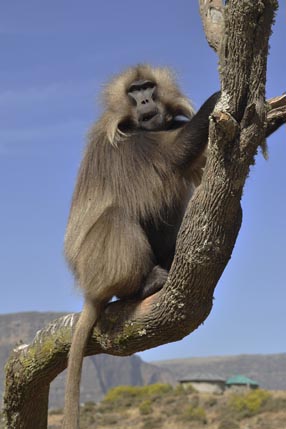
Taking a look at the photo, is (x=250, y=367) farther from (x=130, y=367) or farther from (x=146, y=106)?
(x=146, y=106)

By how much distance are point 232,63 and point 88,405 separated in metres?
35.2

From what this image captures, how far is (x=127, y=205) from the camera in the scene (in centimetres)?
596

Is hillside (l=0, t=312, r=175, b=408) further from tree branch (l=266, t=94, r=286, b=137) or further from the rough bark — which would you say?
tree branch (l=266, t=94, r=286, b=137)

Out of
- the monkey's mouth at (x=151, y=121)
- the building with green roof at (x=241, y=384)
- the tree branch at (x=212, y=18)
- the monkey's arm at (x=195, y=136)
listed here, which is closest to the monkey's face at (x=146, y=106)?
the monkey's mouth at (x=151, y=121)

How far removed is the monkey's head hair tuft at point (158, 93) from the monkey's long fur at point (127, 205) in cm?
4

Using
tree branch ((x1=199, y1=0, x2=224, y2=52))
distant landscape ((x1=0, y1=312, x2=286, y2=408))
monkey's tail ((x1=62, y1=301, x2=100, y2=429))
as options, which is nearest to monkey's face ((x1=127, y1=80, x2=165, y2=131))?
tree branch ((x1=199, y1=0, x2=224, y2=52))

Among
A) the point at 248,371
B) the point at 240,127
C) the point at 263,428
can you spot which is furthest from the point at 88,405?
the point at 248,371

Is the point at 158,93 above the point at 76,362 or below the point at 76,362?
above

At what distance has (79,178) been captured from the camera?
6.30 metres

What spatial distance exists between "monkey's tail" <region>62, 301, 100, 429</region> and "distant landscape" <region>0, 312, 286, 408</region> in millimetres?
67848

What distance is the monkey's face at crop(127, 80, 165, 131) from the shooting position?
640cm

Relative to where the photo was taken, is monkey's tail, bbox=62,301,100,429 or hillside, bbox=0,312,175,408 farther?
hillside, bbox=0,312,175,408

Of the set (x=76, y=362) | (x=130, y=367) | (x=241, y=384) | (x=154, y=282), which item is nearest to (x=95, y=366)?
(x=130, y=367)

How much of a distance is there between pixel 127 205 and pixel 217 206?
113cm
